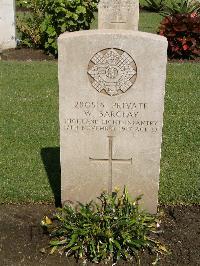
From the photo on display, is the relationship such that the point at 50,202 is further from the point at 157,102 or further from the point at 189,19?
→ the point at 189,19

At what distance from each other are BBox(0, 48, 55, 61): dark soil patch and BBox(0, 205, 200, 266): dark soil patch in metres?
6.34

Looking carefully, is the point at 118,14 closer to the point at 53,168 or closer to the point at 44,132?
the point at 44,132

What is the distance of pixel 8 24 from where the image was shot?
35.9 feet

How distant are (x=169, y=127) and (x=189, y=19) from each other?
15.8 feet

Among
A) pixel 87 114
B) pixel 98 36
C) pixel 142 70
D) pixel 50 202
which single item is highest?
pixel 98 36

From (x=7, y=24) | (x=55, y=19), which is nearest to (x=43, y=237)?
(x=55, y=19)

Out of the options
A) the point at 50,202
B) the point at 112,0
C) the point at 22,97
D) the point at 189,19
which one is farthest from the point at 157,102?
the point at 189,19

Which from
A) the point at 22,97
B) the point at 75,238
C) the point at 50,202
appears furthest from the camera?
the point at 22,97

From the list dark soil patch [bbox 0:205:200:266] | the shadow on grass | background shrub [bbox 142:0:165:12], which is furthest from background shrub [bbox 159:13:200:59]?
background shrub [bbox 142:0:165:12]

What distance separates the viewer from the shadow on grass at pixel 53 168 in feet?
15.4

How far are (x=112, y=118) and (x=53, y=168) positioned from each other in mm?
1653

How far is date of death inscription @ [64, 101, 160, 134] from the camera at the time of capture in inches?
147

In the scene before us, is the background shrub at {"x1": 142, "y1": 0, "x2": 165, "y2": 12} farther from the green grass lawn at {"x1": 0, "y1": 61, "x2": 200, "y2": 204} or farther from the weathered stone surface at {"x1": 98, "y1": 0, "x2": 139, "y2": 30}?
the weathered stone surface at {"x1": 98, "y1": 0, "x2": 139, "y2": 30}

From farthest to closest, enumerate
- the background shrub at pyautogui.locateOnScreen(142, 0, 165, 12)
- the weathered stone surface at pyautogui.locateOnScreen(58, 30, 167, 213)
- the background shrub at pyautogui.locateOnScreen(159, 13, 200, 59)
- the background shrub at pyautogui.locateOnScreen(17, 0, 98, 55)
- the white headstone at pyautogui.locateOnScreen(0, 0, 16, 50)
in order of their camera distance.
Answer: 1. the background shrub at pyautogui.locateOnScreen(142, 0, 165, 12)
2. the white headstone at pyautogui.locateOnScreen(0, 0, 16, 50)
3. the background shrub at pyautogui.locateOnScreen(159, 13, 200, 59)
4. the background shrub at pyautogui.locateOnScreen(17, 0, 98, 55)
5. the weathered stone surface at pyautogui.locateOnScreen(58, 30, 167, 213)
